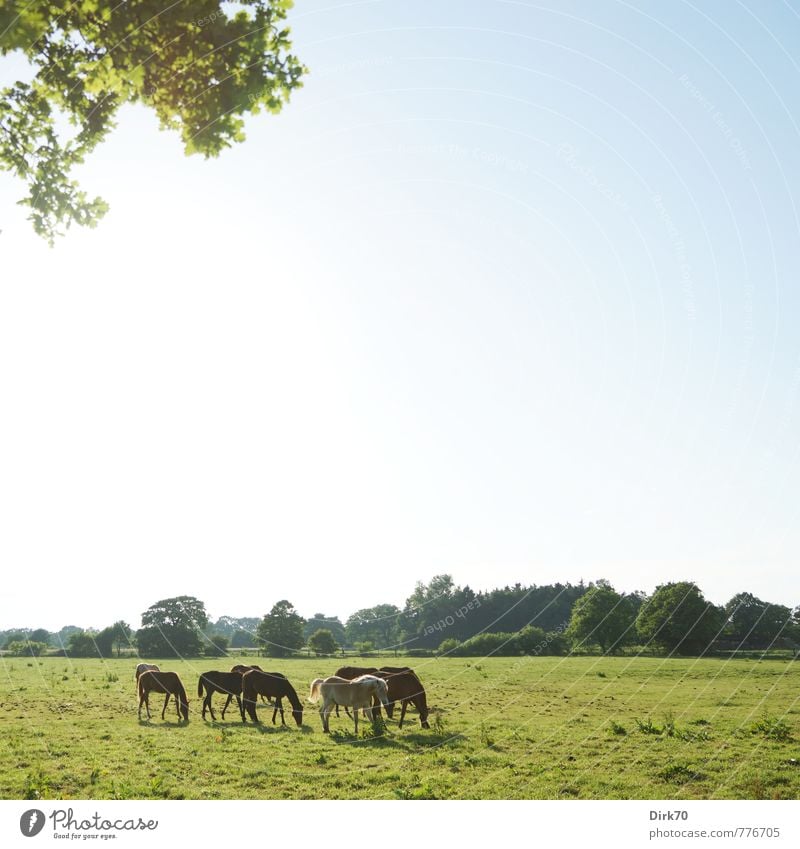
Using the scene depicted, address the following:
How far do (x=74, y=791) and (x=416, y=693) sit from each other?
9.78 m

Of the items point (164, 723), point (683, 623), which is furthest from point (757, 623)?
point (164, 723)

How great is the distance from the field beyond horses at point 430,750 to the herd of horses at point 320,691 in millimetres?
441

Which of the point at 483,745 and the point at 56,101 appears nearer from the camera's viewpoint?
the point at 56,101

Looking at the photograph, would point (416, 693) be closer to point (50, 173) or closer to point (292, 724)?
point (292, 724)

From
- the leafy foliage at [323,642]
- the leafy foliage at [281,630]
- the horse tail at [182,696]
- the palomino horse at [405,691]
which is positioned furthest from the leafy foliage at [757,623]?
the horse tail at [182,696]

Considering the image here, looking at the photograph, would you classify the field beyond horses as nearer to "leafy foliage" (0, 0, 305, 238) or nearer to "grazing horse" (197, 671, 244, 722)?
"grazing horse" (197, 671, 244, 722)

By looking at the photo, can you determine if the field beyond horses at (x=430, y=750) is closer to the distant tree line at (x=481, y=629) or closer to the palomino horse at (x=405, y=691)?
the palomino horse at (x=405, y=691)
